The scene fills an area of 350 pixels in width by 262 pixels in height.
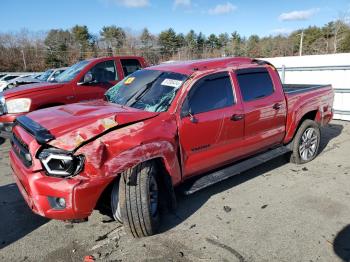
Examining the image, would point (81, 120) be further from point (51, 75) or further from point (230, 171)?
point (51, 75)

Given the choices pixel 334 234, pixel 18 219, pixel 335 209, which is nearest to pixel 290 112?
pixel 335 209

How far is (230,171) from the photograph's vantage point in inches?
167

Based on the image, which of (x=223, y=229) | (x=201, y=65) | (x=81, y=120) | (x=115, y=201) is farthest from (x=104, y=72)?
(x=223, y=229)

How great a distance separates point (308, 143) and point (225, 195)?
222 cm

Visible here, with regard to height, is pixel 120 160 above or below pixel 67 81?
below

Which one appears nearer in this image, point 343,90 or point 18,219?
point 18,219

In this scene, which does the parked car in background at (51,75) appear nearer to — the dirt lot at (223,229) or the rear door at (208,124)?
the dirt lot at (223,229)

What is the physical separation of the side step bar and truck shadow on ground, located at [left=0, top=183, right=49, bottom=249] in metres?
1.91

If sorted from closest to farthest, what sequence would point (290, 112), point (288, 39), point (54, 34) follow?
point (290, 112) → point (54, 34) → point (288, 39)

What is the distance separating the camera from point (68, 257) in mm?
3111

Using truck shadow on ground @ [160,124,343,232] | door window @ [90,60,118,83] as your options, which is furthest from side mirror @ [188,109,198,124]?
door window @ [90,60,118,83]

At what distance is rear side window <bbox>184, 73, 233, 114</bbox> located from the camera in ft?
12.4

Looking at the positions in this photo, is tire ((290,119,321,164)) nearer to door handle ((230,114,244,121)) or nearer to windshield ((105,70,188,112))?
door handle ((230,114,244,121))

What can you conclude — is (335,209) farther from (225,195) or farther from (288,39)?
(288,39)
